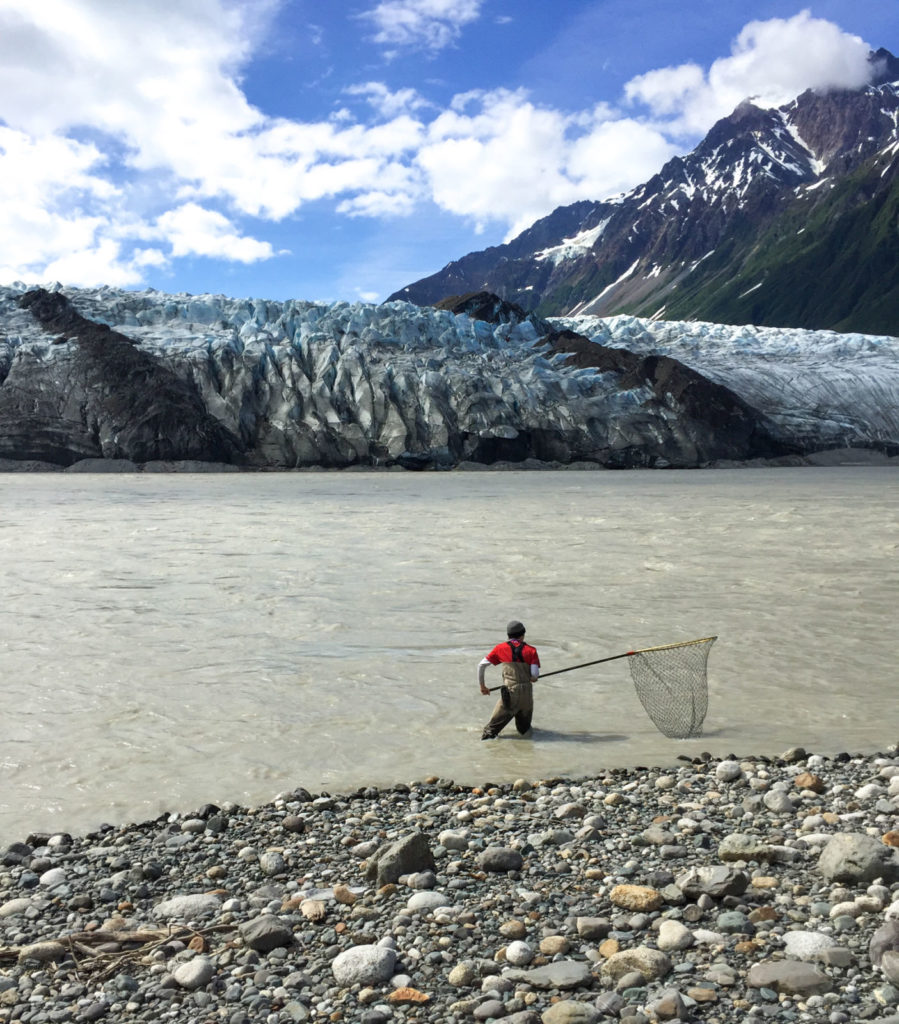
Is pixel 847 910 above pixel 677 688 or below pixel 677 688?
below

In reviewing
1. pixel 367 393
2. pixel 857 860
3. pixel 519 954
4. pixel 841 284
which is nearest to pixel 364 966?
pixel 519 954

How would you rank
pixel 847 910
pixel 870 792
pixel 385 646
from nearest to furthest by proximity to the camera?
pixel 847 910, pixel 870 792, pixel 385 646

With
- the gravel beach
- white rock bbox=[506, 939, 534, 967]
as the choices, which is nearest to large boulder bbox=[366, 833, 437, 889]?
the gravel beach

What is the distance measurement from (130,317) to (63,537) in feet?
174

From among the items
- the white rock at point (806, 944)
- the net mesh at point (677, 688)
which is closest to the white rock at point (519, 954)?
the white rock at point (806, 944)

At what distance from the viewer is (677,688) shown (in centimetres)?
795

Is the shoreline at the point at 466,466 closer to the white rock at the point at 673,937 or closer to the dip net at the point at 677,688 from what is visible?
the dip net at the point at 677,688

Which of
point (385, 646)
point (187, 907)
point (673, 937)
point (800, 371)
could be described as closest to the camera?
point (673, 937)

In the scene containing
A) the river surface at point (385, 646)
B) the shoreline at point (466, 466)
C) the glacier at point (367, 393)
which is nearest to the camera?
the river surface at point (385, 646)

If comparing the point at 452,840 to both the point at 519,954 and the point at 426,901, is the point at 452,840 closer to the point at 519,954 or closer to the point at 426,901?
the point at 426,901

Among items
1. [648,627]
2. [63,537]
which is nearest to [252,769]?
[648,627]

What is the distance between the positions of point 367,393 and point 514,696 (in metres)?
58.2

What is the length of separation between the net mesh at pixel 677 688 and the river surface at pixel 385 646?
15 centimetres

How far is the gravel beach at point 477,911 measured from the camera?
3.69m
